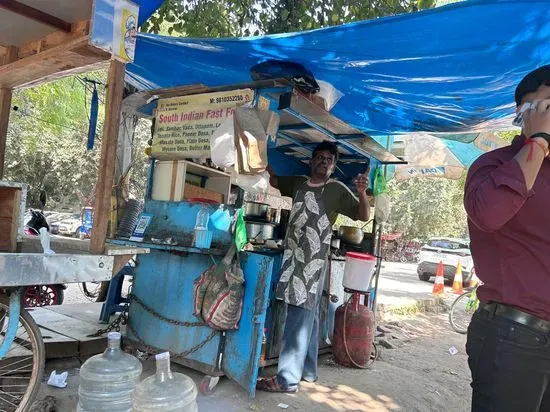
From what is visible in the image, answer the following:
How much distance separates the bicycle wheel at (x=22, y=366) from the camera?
2654mm

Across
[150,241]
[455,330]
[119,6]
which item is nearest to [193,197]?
[150,241]

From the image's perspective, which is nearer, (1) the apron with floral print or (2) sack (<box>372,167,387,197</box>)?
(1) the apron with floral print

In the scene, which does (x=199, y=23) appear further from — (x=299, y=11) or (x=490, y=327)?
(x=490, y=327)

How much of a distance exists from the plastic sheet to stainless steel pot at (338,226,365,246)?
4.19 ft

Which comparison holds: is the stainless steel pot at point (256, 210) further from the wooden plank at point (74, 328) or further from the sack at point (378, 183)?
the wooden plank at point (74, 328)

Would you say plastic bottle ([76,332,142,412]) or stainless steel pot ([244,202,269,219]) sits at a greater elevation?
stainless steel pot ([244,202,269,219])

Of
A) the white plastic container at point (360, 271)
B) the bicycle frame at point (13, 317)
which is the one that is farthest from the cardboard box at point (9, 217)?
the white plastic container at point (360, 271)

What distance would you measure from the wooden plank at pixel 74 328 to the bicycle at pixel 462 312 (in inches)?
248

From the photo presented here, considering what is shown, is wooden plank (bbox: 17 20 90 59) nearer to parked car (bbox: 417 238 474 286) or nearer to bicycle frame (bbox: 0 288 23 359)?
bicycle frame (bbox: 0 288 23 359)

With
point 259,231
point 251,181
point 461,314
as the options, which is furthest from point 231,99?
point 461,314

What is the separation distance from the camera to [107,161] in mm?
2623

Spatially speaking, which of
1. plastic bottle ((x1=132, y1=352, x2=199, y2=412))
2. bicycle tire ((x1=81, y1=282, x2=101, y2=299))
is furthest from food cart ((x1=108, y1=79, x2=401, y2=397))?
bicycle tire ((x1=81, y1=282, x2=101, y2=299))

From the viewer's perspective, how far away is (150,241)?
13.1 ft

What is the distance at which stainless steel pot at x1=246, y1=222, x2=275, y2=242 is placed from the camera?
4.95m
